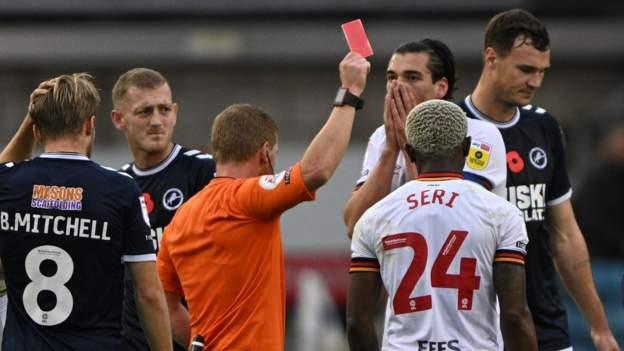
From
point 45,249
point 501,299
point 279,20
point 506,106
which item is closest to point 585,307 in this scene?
point 506,106

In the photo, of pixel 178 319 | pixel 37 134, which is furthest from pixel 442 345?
pixel 37 134

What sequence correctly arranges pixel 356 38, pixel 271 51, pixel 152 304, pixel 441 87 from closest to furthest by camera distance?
pixel 152 304, pixel 356 38, pixel 441 87, pixel 271 51

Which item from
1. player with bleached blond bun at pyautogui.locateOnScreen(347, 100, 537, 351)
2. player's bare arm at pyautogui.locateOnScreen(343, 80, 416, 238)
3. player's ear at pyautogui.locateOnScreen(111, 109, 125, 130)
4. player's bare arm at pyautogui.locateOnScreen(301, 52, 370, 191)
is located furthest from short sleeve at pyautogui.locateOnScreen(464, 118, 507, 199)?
player's ear at pyautogui.locateOnScreen(111, 109, 125, 130)

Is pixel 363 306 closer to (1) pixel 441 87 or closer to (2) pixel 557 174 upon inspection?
(1) pixel 441 87

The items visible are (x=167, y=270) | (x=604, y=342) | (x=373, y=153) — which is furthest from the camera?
(x=604, y=342)

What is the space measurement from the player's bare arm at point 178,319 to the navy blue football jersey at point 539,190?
175 cm

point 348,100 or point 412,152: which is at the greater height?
point 348,100

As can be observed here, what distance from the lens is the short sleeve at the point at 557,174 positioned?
723 centimetres

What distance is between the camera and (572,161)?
19.4 m

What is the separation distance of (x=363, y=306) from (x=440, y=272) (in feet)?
1.21

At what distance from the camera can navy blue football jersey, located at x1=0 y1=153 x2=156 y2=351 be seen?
583cm

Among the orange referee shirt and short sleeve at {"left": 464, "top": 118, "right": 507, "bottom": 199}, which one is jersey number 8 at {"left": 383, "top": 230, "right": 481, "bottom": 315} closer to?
the orange referee shirt

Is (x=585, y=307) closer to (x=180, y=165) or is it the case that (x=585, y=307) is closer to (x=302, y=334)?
(x=180, y=165)

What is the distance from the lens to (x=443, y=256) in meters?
5.48
